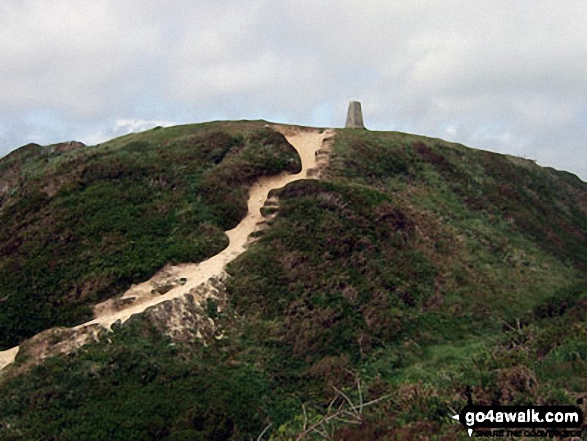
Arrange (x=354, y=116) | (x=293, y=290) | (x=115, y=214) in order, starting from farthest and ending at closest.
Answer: (x=354, y=116) < (x=115, y=214) < (x=293, y=290)

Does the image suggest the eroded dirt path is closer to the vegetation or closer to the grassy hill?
the vegetation

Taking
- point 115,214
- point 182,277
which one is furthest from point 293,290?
point 115,214

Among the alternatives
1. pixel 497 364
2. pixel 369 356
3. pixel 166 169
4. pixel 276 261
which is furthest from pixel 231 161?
pixel 497 364

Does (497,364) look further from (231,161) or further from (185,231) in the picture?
(231,161)

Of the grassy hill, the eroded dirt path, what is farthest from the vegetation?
the eroded dirt path

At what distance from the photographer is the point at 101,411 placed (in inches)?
727

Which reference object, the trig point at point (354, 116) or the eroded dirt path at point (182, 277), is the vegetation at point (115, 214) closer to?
the eroded dirt path at point (182, 277)

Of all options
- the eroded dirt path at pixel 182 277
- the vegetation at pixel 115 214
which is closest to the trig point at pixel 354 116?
the vegetation at pixel 115 214

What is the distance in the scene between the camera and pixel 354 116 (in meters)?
51.1

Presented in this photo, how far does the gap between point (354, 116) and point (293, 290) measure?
28.6 m

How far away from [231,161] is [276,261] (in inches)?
414

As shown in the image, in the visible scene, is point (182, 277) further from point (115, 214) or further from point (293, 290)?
point (115, 214)

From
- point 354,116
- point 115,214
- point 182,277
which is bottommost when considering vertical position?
point 182,277

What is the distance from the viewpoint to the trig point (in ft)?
168
